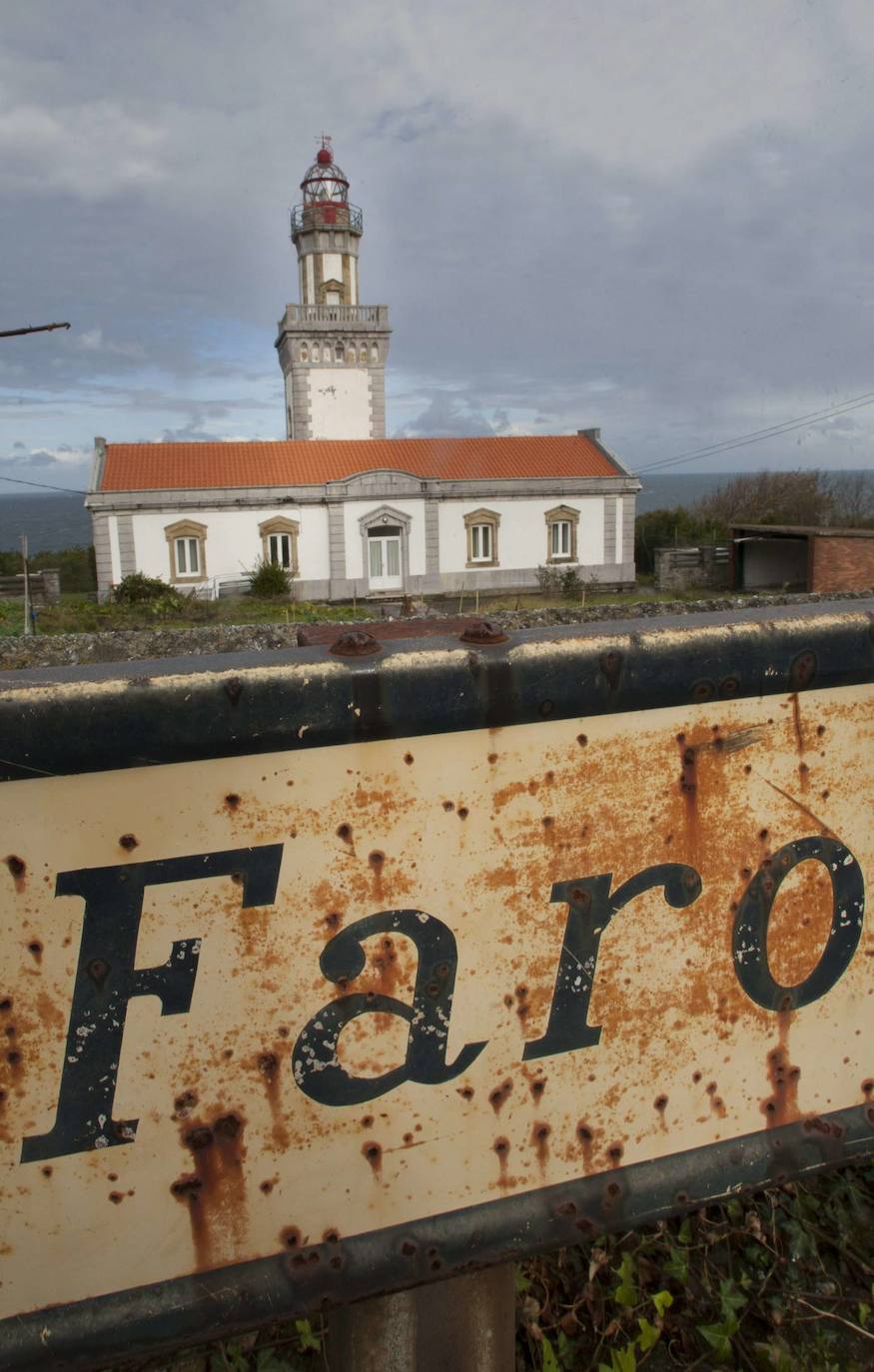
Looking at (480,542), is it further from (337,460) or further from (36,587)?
(36,587)

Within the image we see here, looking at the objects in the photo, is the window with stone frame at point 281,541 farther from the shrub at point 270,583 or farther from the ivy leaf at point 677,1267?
the ivy leaf at point 677,1267

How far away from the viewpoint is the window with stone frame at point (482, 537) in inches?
1166

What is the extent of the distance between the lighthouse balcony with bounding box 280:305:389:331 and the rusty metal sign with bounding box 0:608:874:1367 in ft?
118

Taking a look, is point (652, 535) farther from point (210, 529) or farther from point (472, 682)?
point (472, 682)

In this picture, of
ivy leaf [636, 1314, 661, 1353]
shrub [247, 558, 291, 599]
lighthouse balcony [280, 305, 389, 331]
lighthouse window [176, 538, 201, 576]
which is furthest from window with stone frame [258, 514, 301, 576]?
ivy leaf [636, 1314, 661, 1353]

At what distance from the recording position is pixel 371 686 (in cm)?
115

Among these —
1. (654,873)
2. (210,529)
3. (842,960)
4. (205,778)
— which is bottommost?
(842,960)

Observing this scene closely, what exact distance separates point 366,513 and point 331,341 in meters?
10.2

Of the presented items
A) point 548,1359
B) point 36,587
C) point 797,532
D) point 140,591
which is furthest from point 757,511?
point 548,1359

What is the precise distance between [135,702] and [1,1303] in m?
0.71

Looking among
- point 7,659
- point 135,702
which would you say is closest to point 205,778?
point 135,702

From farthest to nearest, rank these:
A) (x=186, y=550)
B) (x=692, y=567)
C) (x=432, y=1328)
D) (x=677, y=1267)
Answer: (x=692, y=567), (x=186, y=550), (x=677, y=1267), (x=432, y=1328)

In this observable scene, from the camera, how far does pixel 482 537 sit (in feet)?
98.3

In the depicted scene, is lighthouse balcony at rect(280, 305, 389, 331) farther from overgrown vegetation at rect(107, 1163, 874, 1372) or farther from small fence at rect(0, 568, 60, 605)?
overgrown vegetation at rect(107, 1163, 874, 1372)
